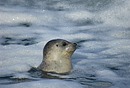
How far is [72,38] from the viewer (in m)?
8.84

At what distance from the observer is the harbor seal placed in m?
6.48

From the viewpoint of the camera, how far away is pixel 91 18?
10297 millimetres

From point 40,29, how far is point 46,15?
1.27 metres

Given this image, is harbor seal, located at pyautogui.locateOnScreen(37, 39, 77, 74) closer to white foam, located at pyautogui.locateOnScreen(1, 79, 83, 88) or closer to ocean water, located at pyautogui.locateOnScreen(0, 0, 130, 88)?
ocean water, located at pyautogui.locateOnScreen(0, 0, 130, 88)

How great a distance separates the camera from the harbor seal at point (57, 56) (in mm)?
6484

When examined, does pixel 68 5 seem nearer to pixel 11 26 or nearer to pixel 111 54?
pixel 11 26

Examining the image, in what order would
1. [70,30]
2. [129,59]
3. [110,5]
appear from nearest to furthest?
1. [129,59]
2. [70,30]
3. [110,5]

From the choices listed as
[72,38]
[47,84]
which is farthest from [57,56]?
[72,38]

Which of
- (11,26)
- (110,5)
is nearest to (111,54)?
(11,26)

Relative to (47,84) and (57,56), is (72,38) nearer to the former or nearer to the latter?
(57,56)

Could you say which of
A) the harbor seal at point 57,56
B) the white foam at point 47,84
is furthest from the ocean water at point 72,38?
the harbor seal at point 57,56

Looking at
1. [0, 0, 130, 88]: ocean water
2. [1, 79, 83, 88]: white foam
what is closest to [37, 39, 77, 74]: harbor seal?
[0, 0, 130, 88]: ocean water

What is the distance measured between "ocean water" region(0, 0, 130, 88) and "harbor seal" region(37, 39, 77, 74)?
0.17 meters

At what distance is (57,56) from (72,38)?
2235mm
